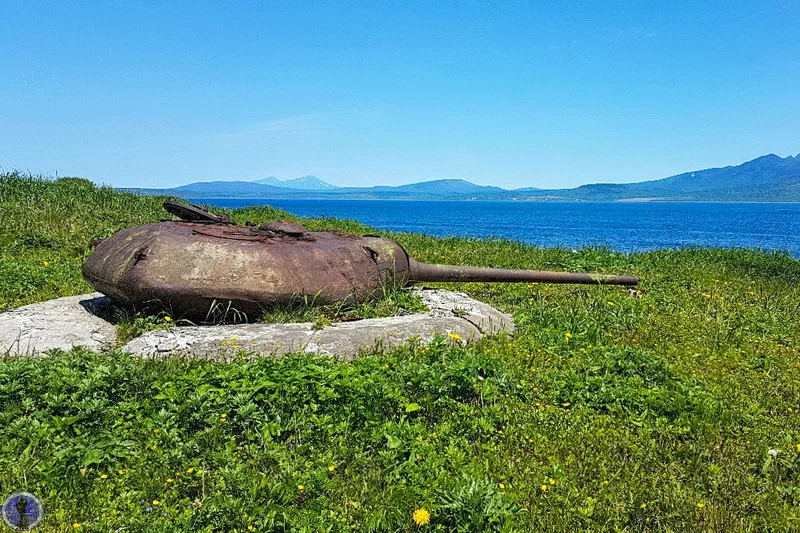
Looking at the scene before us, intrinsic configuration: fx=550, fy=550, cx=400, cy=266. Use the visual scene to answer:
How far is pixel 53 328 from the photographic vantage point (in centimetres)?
676

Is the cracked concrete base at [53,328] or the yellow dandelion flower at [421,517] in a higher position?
the cracked concrete base at [53,328]

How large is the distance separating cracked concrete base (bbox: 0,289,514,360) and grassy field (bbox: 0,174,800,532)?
1.48 feet

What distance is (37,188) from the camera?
1897 centimetres

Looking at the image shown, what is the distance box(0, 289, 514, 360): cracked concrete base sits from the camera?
6074 millimetres

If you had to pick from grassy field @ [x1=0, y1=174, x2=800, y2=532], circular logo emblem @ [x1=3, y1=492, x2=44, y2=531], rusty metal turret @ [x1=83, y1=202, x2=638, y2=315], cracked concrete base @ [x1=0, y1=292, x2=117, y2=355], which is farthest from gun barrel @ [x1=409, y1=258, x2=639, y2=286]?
circular logo emblem @ [x1=3, y1=492, x2=44, y2=531]

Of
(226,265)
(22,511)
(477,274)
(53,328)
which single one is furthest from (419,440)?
(477,274)

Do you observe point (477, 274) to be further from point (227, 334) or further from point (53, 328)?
point (53, 328)

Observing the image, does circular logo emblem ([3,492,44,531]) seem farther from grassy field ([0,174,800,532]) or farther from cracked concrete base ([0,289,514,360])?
cracked concrete base ([0,289,514,360])

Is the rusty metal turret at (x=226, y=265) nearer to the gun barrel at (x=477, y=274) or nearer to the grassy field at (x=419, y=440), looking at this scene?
the gun barrel at (x=477, y=274)

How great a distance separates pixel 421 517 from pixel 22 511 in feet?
8.01

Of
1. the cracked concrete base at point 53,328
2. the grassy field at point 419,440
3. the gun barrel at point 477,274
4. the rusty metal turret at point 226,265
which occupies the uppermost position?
the rusty metal turret at point 226,265

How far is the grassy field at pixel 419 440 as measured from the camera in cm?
354

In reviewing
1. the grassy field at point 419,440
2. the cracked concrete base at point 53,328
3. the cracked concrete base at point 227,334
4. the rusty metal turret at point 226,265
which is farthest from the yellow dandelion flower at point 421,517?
the cracked concrete base at point 53,328

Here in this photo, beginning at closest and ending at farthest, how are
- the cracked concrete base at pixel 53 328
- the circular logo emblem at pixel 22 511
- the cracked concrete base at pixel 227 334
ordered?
1. the circular logo emblem at pixel 22 511
2. the cracked concrete base at pixel 227 334
3. the cracked concrete base at pixel 53 328
